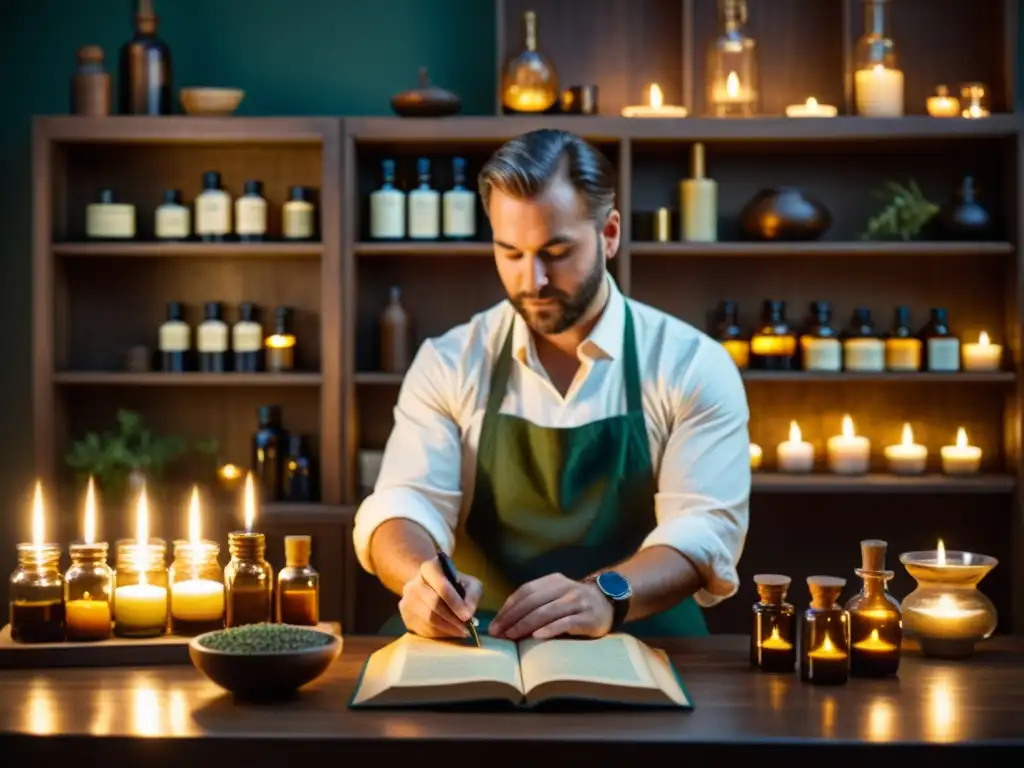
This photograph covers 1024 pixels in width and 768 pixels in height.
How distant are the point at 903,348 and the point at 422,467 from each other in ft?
6.35

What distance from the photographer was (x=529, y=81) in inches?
148

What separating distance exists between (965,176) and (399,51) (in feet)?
5.51

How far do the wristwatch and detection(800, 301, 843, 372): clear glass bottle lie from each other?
2043 millimetres

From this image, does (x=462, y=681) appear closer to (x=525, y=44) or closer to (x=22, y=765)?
(x=22, y=765)

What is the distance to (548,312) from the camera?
2.28 meters

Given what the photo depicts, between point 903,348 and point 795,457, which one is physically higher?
point 903,348

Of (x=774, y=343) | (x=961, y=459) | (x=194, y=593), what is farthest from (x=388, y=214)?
(x=194, y=593)

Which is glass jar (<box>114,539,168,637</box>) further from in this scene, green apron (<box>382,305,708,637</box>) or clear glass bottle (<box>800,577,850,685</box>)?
clear glass bottle (<box>800,577,850,685</box>)

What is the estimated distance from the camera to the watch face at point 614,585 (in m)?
1.89

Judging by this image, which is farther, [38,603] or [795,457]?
[795,457]

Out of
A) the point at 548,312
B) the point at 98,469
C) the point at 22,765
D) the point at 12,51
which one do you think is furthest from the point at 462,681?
the point at 12,51

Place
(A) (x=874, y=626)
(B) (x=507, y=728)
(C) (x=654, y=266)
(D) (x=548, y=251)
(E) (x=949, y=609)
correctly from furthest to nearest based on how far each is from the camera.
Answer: (C) (x=654, y=266) < (D) (x=548, y=251) < (E) (x=949, y=609) < (A) (x=874, y=626) < (B) (x=507, y=728)

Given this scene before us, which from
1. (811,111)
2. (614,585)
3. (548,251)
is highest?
(811,111)

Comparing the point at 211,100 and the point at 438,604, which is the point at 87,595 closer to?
the point at 438,604
